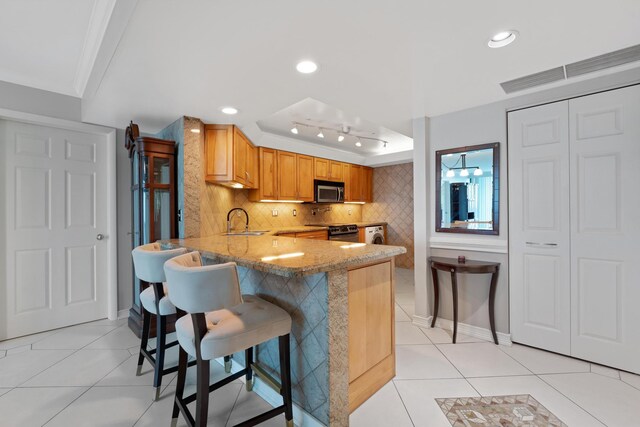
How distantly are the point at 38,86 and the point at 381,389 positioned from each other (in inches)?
157

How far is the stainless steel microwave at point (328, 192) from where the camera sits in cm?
501

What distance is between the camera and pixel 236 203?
4.11 m

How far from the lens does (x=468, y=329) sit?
2684mm

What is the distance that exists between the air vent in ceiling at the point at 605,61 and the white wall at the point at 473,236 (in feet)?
0.68

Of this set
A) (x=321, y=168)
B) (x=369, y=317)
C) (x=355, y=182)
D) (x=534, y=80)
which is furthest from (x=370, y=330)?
(x=355, y=182)

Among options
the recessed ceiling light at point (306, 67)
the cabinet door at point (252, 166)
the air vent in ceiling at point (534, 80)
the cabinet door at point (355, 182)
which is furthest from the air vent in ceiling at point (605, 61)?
the cabinet door at point (355, 182)

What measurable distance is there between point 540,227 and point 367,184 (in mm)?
3884

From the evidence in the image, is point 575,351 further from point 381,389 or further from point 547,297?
point 381,389

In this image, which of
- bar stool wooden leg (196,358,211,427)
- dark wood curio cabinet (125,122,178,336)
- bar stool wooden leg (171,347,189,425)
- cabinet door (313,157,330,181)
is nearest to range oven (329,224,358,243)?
cabinet door (313,157,330,181)

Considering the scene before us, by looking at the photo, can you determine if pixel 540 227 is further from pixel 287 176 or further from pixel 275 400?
pixel 287 176

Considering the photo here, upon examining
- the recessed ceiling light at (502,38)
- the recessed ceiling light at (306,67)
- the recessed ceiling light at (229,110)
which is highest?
the recessed ceiling light at (502,38)

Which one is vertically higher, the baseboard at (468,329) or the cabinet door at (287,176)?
the cabinet door at (287,176)

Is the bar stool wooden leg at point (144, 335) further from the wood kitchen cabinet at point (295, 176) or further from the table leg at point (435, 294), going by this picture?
the wood kitchen cabinet at point (295, 176)

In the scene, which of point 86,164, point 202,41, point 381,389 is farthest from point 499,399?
point 86,164
